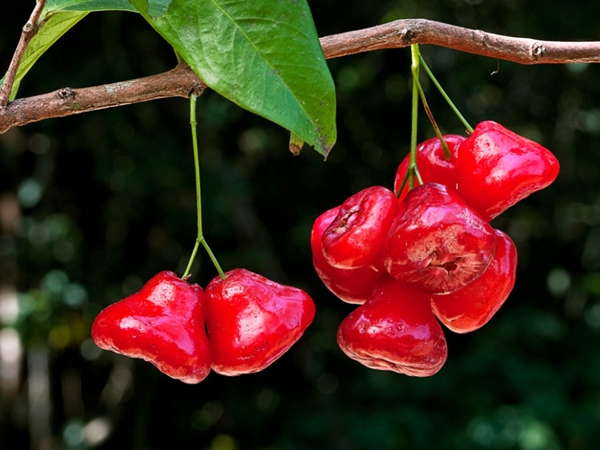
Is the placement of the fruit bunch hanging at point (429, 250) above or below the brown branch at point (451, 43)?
below

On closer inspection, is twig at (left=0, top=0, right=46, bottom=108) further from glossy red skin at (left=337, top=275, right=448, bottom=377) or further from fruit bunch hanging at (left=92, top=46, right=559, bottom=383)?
glossy red skin at (left=337, top=275, right=448, bottom=377)

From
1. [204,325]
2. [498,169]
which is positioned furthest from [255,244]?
[498,169]

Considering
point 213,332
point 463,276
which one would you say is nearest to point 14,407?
point 213,332

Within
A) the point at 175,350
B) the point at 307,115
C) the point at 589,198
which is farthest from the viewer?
the point at 589,198

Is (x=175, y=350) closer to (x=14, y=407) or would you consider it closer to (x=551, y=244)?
(x=14, y=407)

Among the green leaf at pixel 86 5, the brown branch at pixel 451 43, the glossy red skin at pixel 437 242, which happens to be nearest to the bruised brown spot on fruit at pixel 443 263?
the glossy red skin at pixel 437 242

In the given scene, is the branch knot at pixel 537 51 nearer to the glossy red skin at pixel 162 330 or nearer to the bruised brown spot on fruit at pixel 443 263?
the bruised brown spot on fruit at pixel 443 263

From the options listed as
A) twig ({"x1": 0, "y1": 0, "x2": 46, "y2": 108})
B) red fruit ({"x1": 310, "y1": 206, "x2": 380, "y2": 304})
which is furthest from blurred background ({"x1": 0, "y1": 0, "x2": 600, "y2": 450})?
twig ({"x1": 0, "y1": 0, "x2": 46, "y2": 108})
